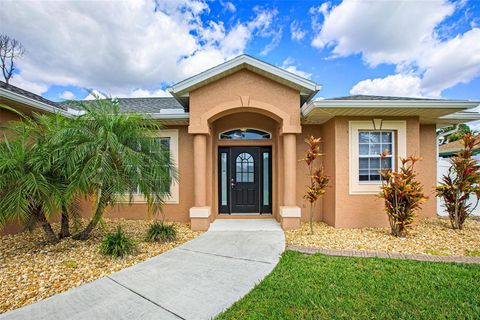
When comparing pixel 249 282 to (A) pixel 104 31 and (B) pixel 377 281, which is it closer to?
(B) pixel 377 281

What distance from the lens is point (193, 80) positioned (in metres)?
6.66

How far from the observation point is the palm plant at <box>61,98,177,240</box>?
444cm

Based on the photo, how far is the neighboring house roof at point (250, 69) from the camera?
656 centimetres

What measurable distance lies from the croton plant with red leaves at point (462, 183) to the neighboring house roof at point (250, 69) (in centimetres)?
444

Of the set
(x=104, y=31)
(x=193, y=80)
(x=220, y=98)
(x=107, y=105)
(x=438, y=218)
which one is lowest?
(x=438, y=218)

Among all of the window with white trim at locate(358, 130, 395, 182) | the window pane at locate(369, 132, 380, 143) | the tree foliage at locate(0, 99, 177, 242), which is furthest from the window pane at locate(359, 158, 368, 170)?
the tree foliage at locate(0, 99, 177, 242)

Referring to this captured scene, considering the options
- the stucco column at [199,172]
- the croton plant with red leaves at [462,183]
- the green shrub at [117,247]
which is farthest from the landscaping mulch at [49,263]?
the croton plant with red leaves at [462,183]

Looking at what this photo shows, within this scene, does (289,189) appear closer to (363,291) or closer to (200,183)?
(200,183)

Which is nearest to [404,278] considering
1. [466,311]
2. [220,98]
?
[466,311]

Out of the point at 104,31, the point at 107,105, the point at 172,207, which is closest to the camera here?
the point at 107,105

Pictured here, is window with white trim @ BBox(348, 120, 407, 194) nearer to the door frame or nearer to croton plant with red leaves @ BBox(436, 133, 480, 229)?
croton plant with red leaves @ BBox(436, 133, 480, 229)

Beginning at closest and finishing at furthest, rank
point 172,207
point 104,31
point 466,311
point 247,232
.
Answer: point 466,311, point 247,232, point 172,207, point 104,31

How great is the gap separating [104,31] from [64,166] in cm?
928

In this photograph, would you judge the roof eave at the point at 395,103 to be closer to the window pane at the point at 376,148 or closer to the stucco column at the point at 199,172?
the window pane at the point at 376,148
